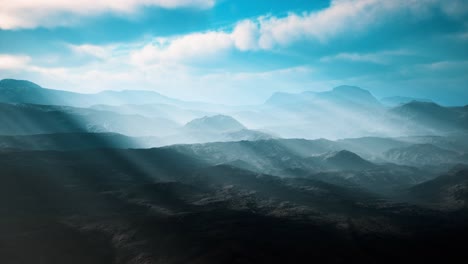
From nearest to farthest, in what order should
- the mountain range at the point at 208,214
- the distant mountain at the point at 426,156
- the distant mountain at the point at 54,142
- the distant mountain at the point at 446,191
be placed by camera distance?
the mountain range at the point at 208,214 < the distant mountain at the point at 446,191 < the distant mountain at the point at 54,142 < the distant mountain at the point at 426,156

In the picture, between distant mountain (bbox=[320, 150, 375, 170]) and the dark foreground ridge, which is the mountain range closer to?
the dark foreground ridge

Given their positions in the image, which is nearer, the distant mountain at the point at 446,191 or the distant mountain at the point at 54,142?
the distant mountain at the point at 446,191

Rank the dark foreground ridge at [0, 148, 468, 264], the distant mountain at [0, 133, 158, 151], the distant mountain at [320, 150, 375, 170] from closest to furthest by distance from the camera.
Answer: the dark foreground ridge at [0, 148, 468, 264] → the distant mountain at [0, 133, 158, 151] → the distant mountain at [320, 150, 375, 170]

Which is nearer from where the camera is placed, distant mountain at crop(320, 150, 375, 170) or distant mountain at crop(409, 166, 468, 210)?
distant mountain at crop(409, 166, 468, 210)

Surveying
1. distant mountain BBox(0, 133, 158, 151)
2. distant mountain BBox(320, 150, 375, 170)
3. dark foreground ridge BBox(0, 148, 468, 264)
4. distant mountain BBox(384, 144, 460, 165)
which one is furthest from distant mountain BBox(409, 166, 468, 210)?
distant mountain BBox(0, 133, 158, 151)

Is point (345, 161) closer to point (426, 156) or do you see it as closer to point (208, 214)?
point (426, 156)

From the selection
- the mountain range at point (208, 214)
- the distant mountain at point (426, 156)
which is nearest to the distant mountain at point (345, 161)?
the mountain range at point (208, 214)

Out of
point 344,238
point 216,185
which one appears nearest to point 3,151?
point 216,185

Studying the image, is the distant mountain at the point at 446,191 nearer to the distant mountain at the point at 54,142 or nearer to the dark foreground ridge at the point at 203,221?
the dark foreground ridge at the point at 203,221

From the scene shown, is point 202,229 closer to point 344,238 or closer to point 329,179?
point 344,238
